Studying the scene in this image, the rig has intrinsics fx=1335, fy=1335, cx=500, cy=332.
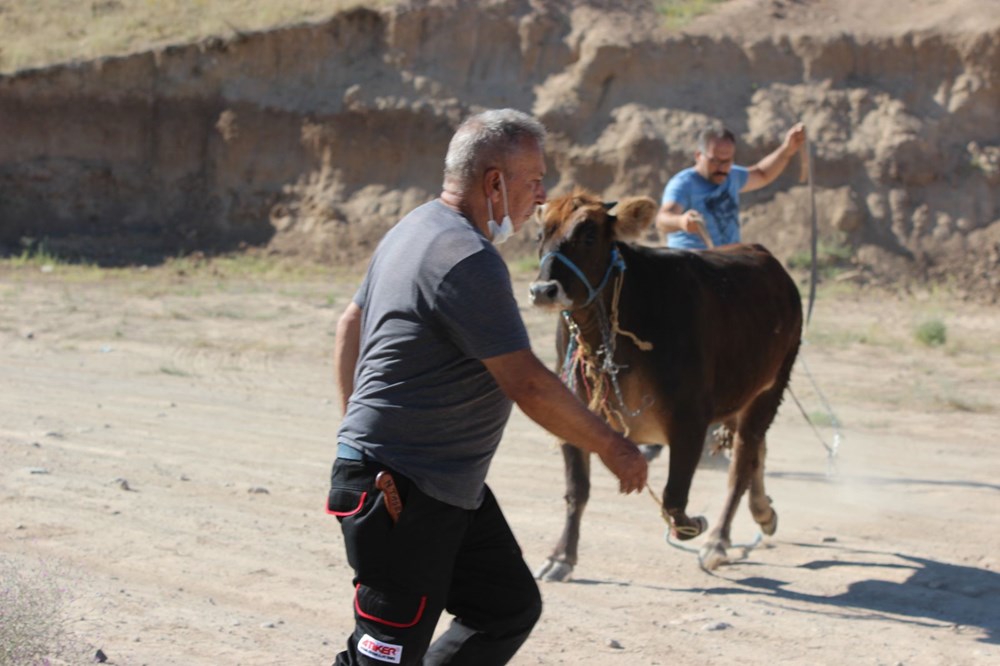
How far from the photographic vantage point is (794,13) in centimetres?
2552

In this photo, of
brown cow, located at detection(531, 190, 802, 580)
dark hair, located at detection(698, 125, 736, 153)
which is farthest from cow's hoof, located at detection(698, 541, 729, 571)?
dark hair, located at detection(698, 125, 736, 153)

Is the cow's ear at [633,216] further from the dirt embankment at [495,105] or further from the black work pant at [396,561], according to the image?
the dirt embankment at [495,105]

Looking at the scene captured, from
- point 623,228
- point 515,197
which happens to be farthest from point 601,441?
point 623,228

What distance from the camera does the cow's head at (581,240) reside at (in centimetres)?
701

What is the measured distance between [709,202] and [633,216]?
8.15ft

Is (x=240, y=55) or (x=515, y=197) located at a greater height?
(x=515, y=197)

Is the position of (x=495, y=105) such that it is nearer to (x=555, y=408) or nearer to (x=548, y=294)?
(x=548, y=294)

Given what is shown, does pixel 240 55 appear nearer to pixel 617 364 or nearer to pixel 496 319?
pixel 617 364

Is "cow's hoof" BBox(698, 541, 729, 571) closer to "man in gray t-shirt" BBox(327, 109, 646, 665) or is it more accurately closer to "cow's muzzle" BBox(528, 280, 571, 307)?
"cow's muzzle" BBox(528, 280, 571, 307)

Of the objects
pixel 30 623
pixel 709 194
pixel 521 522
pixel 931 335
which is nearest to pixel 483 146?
pixel 30 623

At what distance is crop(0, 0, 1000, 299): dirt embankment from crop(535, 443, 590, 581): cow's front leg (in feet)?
52.1

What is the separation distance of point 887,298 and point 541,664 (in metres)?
16.3

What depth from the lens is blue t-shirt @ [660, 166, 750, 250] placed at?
949cm

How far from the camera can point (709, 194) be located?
9.57 metres
